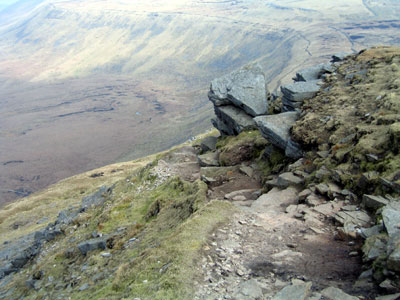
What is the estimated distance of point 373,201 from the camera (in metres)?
14.1

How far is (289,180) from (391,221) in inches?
313

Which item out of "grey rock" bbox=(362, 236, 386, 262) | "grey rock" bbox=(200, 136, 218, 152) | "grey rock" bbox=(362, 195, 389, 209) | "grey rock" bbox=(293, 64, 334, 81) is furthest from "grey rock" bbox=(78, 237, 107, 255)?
"grey rock" bbox=(293, 64, 334, 81)

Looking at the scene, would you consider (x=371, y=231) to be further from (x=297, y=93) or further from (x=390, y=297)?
(x=297, y=93)

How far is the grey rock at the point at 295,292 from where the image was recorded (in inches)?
381

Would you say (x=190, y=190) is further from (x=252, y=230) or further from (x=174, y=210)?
(x=252, y=230)

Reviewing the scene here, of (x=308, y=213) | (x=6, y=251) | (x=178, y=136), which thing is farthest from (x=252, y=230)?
(x=178, y=136)

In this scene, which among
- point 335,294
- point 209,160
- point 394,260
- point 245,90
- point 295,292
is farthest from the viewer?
point 245,90

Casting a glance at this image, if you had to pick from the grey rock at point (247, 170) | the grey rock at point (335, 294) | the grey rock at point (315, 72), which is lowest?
the grey rock at point (247, 170)

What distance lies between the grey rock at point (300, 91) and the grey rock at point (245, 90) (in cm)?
407

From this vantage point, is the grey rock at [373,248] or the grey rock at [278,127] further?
the grey rock at [278,127]

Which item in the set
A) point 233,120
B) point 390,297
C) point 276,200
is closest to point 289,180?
point 276,200

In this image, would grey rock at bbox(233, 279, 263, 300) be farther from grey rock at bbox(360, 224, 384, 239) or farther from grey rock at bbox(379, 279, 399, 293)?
grey rock at bbox(360, 224, 384, 239)

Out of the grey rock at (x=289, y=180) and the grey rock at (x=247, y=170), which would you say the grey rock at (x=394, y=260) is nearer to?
the grey rock at (x=289, y=180)

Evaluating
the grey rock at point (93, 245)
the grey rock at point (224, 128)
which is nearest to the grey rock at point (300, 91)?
the grey rock at point (224, 128)
